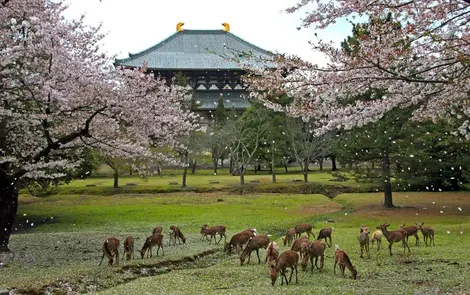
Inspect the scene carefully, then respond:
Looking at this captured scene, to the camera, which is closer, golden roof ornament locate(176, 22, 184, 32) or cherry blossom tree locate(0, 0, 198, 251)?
cherry blossom tree locate(0, 0, 198, 251)

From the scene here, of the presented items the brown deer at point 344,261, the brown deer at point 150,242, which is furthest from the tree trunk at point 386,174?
the brown deer at point 344,261

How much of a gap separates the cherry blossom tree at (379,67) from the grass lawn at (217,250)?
11.6 ft

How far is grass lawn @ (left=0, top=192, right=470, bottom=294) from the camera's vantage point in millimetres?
9117

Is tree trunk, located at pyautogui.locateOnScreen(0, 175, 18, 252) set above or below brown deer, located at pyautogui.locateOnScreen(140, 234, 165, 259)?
above

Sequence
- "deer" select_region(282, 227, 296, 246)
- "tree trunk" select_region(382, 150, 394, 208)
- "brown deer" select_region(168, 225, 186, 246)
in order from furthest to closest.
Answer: "tree trunk" select_region(382, 150, 394, 208) → "brown deer" select_region(168, 225, 186, 246) → "deer" select_region(282, 227, 296, 246)

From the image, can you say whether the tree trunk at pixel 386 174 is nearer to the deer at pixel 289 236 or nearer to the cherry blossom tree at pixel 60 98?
the deer at pixel 289 236

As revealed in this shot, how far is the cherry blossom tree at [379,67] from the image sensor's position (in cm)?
764

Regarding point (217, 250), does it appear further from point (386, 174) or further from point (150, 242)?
point (386, 174)

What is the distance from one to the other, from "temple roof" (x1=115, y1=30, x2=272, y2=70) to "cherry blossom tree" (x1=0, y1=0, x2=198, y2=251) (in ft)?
129

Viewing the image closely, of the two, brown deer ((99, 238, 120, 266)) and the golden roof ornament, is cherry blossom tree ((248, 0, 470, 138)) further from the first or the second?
the golden roof ornament

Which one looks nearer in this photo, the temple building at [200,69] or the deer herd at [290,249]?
the deer herd at [290,249]

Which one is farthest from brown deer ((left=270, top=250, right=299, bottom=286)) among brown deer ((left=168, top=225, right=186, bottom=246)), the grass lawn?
brown deer ((left=168, top=225, right=186, bottom=246))

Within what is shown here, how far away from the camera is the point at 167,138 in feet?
45.9

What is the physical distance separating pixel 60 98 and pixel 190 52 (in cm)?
5067
